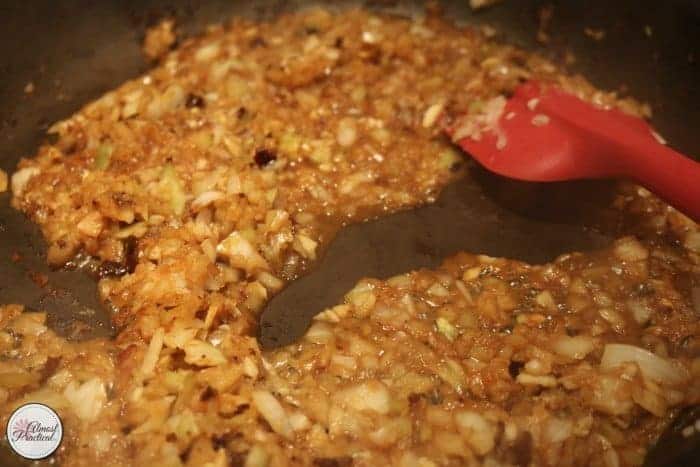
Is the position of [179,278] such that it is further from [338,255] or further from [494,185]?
[494,185]

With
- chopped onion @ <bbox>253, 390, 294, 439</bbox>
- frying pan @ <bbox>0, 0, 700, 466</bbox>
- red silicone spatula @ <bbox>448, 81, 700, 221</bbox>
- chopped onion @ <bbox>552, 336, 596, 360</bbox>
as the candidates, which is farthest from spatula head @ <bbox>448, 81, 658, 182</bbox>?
chopped onion @ <bbox>253, 390, 294, 439</bbox>

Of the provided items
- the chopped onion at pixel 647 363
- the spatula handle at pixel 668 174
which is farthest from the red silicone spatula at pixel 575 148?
the chopped onion at pixel 647 363

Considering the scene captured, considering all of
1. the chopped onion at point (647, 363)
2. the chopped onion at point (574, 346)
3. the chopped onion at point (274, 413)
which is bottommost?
the chopped onion at point (647, 363)

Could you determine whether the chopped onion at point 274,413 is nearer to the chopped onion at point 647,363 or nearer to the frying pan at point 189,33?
the frying pan at point 189,33

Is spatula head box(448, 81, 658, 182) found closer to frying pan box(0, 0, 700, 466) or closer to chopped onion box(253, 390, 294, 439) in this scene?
frying pan box(0, 0, 700, 466)

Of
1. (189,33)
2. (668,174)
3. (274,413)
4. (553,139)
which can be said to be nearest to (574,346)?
(668,174)

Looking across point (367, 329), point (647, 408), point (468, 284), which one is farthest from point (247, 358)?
point (647, 408)
